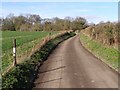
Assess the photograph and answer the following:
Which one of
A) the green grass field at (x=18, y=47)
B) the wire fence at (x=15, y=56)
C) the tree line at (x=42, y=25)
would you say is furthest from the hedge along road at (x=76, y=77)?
the tree line at (x=42, y=25)

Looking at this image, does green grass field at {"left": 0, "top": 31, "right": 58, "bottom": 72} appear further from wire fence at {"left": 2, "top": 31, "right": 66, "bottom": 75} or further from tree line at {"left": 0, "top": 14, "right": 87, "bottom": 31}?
tree line at {"left": 0, "top": 14, "right": 87, "bottom": 31}

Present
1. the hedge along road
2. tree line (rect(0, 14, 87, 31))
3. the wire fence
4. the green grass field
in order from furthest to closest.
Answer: tree line (rect(0, 14, 87, 31)) < the green grass field < the wire fence < the hedge along road

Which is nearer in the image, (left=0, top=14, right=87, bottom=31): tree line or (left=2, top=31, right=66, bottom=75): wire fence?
(left=2, top=31, right=66, bottom=75): wire fence

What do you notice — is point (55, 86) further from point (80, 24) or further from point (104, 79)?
point (80, 24)

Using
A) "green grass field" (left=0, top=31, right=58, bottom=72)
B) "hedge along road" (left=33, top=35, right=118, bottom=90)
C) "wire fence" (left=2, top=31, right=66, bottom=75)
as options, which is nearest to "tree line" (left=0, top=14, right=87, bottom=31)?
"green grass field" (left=0, top=31, right=58, bottom=72)

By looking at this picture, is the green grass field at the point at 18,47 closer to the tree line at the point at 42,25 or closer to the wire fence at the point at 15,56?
the wire fence at the point at 15,56

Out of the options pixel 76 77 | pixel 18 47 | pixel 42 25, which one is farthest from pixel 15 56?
pixel 42 25

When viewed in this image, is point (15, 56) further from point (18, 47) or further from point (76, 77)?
point (18, 47)

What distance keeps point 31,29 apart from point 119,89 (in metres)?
112

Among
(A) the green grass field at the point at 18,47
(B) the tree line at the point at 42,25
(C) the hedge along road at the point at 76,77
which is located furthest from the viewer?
(B) the tree line at the point at 42,25

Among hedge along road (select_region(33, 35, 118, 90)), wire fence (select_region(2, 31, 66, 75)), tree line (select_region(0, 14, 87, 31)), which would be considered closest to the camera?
hedge along road (select_region(33, 35, 118, 90))

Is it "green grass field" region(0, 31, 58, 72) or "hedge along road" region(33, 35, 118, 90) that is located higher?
"green grass field" region(0, 31, 58, 72)

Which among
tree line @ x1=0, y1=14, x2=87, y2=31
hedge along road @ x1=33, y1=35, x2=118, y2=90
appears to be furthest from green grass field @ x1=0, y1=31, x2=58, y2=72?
tree line @ x1=0, y1=14, x2=87, y2=31

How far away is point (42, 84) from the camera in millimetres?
12164
